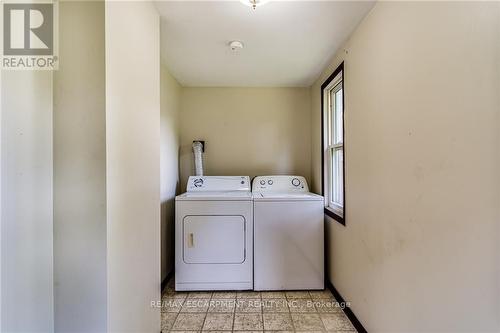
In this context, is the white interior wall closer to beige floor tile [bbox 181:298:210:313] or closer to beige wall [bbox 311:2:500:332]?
beige floor tile [bbox 181:298:210:313]

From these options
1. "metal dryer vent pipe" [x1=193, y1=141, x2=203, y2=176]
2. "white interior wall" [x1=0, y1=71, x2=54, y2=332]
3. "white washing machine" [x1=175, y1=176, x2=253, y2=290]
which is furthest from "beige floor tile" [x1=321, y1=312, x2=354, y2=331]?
"metal dryer vent pipe" [x1=193, y1=141, x2=203, y2=176]

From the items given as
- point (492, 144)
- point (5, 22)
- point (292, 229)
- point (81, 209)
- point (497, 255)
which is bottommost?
point (292, 229)

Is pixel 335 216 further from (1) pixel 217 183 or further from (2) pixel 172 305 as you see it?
(2) pixel 172 305

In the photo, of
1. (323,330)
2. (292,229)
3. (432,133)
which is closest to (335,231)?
(292,229)

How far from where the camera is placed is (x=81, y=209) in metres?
0.99

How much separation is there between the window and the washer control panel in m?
0.37

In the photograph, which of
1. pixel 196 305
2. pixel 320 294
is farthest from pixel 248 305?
pixel 320 294

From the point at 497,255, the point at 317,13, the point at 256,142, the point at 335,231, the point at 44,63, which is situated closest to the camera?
the point at 497,255

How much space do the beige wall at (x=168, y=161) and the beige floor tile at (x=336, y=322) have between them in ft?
5.06

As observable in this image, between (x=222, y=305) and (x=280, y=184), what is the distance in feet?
4.65

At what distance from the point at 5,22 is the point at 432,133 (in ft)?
5.61

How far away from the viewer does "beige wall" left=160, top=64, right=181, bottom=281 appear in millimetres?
2426

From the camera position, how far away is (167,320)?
1920 mm

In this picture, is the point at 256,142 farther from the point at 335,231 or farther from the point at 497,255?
the point at 497,255
